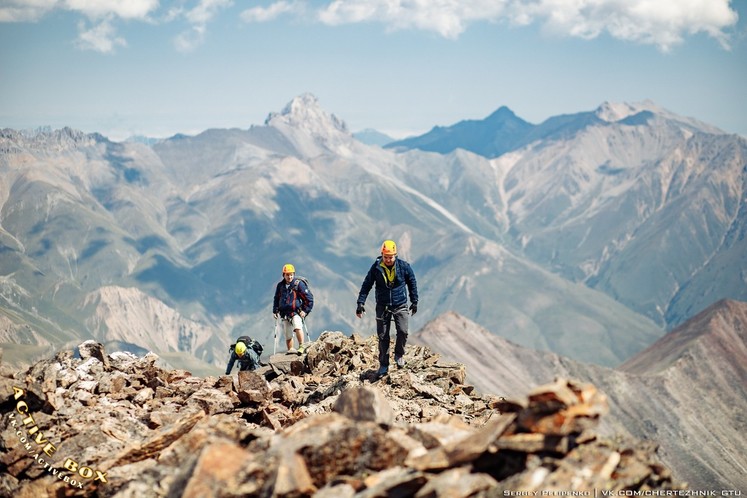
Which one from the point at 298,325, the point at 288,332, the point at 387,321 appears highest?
the point at 387,321

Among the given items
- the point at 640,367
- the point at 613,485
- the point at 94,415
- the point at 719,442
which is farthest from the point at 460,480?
the point at 640,367

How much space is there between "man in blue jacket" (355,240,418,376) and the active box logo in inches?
414

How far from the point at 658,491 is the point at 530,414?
9.08 feet

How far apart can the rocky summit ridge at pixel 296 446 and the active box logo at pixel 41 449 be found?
0.13ft

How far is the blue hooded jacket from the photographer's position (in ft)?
82.0

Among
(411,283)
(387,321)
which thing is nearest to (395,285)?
(411,283)

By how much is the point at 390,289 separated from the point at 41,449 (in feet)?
38.0

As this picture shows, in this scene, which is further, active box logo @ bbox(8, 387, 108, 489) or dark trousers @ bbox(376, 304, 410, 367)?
dark trousers @ bbox(376, 304, 410, 367)

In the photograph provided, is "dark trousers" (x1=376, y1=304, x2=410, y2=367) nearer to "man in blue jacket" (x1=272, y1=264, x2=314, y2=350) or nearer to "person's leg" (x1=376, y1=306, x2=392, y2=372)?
"person's leg" (x1=376, y1=306, x2=392, y2=372)

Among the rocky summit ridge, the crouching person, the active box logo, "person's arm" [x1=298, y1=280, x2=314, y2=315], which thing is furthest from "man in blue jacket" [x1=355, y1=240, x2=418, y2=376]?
the active box logo

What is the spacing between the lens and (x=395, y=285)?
2536 cm

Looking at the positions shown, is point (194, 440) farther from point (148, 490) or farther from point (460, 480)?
point (460, 480)

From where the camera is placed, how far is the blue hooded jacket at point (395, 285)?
2498cm

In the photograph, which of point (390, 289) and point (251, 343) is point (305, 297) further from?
point (390, 289)
